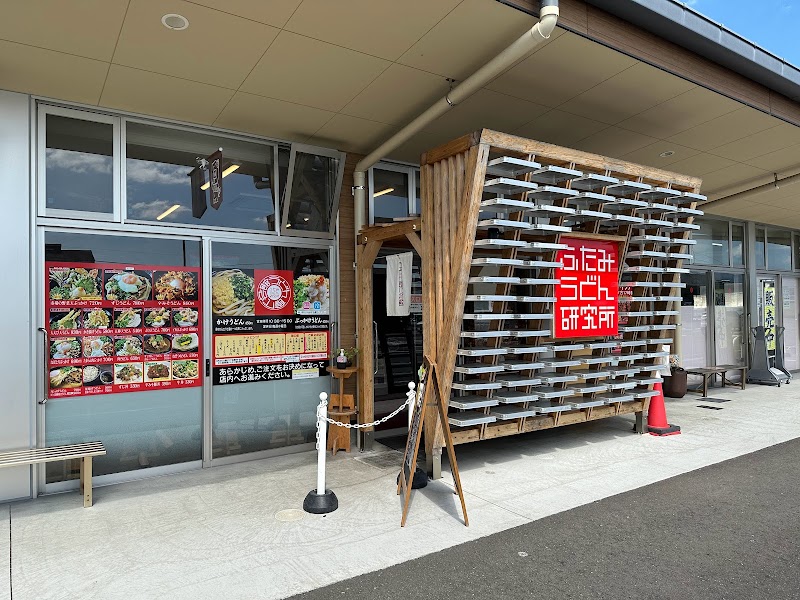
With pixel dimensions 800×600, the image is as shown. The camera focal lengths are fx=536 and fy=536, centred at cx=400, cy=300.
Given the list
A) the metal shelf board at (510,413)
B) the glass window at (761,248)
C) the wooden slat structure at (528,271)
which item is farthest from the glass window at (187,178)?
the glass window at (761,248)

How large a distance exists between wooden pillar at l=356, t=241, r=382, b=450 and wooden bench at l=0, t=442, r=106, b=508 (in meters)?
2.71

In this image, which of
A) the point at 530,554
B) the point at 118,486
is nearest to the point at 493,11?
the point at 530,554

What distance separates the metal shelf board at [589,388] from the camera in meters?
5.89

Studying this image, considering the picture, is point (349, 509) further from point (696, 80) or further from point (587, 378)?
point (696, 80)

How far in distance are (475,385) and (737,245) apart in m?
9.53

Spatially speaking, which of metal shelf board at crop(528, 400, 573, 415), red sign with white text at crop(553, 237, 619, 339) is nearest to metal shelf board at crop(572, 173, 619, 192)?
red sign with white text at crop(553, 237, 619, 339)

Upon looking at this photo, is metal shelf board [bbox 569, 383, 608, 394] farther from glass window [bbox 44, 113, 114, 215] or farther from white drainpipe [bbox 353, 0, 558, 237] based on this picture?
glass window [bbox 44, 113, 114, 215]

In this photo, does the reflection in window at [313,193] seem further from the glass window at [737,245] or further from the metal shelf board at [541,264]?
the glass window at [737,245]

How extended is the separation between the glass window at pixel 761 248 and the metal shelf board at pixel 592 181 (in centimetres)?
864

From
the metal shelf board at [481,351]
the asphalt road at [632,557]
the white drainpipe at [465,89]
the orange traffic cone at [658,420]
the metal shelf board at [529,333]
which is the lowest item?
the asphalt road at [632,557]

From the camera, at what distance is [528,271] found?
5637 millimetres

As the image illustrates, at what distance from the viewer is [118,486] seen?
16.5 feet

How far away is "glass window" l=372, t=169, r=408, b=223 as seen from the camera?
6.82 metres

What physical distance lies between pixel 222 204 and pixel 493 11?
3.37 meters
